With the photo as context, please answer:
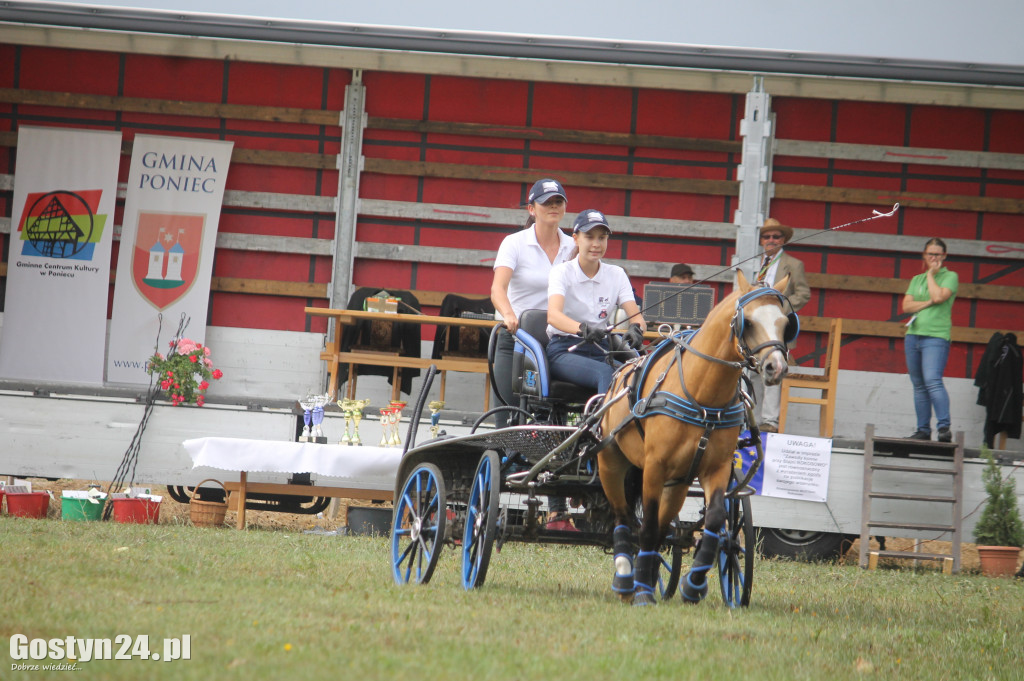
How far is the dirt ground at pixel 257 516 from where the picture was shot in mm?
9305

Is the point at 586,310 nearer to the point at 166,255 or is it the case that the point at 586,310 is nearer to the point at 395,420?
the point at 395,420

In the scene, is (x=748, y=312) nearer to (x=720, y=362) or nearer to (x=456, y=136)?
(x=720, y=362)

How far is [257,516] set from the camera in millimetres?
10602

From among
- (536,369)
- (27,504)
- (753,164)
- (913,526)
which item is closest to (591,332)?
(536,369)

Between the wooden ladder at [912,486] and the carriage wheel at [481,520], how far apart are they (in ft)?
15.0

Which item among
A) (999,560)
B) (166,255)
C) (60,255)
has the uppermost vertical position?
(166,255)

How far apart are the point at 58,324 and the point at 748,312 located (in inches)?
356

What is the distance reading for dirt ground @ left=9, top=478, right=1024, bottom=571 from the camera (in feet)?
30.6

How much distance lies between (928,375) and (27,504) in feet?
25.3

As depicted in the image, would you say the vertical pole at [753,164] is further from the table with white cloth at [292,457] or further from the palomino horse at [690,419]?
the palomino horse at [690,419]

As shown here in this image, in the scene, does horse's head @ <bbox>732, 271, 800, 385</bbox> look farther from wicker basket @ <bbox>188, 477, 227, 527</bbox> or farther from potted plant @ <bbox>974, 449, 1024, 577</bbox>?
wicker basket @ <bbox>188, 477, 227, 527</bbox>

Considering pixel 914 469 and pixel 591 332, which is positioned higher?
pixel 591 332

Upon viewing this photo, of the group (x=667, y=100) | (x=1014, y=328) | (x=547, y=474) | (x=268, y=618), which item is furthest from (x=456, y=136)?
(x=268, y=618)

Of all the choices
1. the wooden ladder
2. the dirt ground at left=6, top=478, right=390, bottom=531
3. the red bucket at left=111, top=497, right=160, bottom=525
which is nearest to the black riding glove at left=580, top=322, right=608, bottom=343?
the wooden ladder
